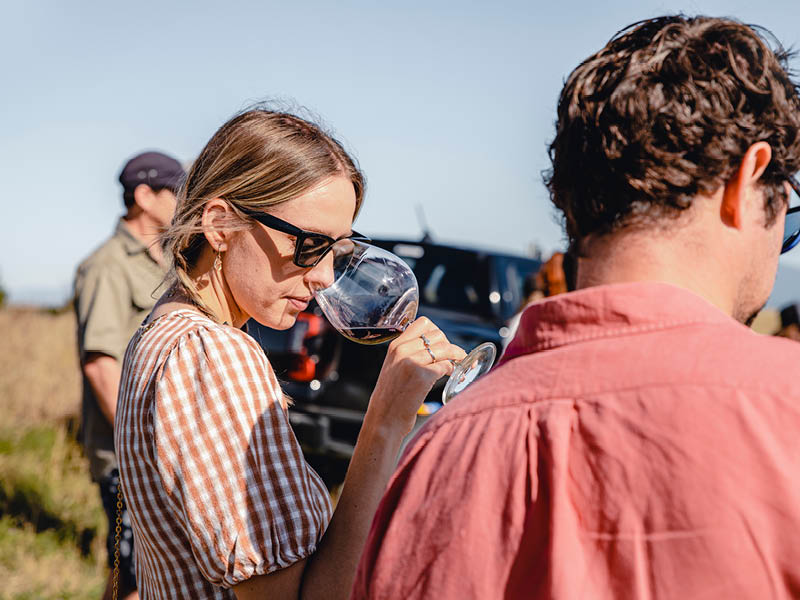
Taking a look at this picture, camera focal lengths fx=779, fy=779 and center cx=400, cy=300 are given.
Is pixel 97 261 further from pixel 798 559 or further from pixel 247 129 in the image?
pixel 798 559

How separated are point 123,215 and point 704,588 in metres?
3.61

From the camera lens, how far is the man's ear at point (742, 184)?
1.08m

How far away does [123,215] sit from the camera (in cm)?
394

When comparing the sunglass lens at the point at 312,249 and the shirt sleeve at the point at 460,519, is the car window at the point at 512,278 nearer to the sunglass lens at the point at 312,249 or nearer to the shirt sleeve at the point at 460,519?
the sunglass lens at the point at 312,249

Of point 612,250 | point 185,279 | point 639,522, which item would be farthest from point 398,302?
point 639,522

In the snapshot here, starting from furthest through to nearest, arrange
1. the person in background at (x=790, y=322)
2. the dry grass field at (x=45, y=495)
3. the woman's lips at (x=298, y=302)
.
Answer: the person in background at (x=790, y=322) < the dry grass field at (x=45, y=495) < the woman's lips at (x=298, y=302)

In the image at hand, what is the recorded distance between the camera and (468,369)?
188 cm

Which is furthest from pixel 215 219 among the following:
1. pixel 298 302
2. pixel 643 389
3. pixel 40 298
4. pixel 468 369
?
pixel 40 298

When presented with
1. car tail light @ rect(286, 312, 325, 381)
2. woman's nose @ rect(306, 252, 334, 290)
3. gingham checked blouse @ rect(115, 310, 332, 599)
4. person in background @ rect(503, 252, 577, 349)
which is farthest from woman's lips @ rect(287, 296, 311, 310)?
car tail light @ rect(286, 312, 325, 381)

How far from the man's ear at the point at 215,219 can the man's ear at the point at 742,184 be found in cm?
108

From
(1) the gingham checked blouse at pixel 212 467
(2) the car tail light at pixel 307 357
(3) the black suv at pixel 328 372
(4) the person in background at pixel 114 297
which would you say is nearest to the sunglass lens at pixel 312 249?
(1) the gingham checked blouse at pixel 212 467

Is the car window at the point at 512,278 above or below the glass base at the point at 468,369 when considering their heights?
below

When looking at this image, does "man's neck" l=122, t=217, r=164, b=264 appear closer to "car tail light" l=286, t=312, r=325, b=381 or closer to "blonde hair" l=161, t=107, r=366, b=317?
"car tail light" l=286, t=312, r=325, b=381

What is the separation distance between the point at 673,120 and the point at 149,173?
3.20m
